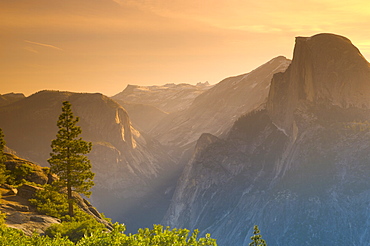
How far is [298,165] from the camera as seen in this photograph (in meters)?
146

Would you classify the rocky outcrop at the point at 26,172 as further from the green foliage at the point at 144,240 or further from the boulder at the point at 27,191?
the green foliage at the point at 144,240

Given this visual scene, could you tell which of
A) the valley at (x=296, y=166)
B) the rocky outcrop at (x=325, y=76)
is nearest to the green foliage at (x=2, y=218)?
the valley at (x=296, y=166)

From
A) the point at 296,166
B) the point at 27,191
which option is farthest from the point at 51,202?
the point at 296,166

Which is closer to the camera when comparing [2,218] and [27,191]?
[2,218]

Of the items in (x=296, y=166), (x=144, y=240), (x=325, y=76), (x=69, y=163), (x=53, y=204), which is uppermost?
(x=325, y=76)

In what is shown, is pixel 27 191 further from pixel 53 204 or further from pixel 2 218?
pixel 2 218

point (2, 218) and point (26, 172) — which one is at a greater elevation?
point (26, 172)

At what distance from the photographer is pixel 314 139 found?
147 m

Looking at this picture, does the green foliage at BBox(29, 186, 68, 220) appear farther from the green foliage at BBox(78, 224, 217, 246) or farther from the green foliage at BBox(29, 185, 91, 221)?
the green foliage at BBox(78, 224, 217, 246)

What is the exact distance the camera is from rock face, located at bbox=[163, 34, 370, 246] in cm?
12675

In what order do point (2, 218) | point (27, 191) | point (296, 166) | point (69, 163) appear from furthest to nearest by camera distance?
1. point (296, 166)
2. point (27, 191)
3. point (69, 163)
4. point (2, 218)

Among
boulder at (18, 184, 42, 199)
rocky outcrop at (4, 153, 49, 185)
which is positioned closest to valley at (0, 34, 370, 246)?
rocky outcrop at (4, 153, 49, 185)

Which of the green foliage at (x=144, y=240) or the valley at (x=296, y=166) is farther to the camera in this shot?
the valley at (x=296, y=166)

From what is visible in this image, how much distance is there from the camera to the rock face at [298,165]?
126750 millimetres
